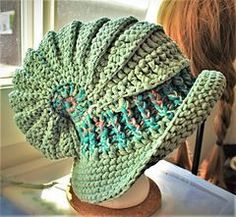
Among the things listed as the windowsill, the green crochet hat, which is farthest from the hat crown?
the windowsill

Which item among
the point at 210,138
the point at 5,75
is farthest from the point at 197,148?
the point at 5,75

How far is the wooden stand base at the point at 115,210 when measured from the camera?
0.50m

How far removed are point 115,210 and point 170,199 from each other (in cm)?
12

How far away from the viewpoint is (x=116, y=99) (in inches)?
16.7

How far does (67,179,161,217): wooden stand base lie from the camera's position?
496mm

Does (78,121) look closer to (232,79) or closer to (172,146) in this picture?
(172,146)

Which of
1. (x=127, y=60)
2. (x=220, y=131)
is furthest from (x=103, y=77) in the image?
(x=220, y=131)

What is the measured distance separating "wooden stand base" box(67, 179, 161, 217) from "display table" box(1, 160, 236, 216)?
0.02m

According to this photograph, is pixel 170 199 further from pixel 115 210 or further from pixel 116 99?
pixel 116 99

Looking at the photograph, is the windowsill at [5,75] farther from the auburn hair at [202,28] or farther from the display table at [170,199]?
the auburn hair at [202,28]

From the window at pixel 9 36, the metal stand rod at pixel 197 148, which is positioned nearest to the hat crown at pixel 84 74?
the window at pixel 9 36

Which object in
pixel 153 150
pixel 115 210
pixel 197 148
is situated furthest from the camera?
pixel 197 148

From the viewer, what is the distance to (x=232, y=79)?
77 centimetres

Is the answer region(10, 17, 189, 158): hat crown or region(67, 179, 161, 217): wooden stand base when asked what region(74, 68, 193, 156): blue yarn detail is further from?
region(67, 179, 161, 217): wooden stand base
